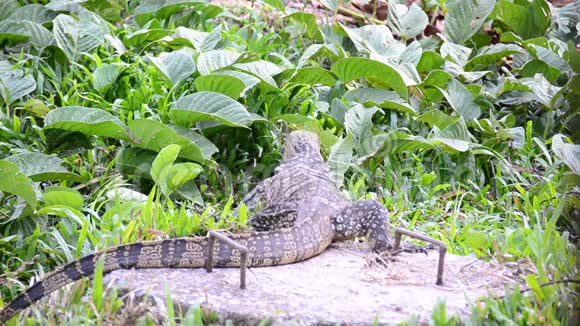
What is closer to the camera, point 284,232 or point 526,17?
point 284,232

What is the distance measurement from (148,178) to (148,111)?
62cm

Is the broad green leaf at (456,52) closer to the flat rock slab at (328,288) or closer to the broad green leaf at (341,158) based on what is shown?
the broad green leaf at (341,158)

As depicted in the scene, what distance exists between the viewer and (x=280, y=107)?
683cm

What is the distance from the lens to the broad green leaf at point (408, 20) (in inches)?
326

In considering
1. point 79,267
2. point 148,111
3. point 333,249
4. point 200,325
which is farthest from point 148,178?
point 200,325

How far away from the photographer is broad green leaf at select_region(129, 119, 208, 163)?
5621 millimetres

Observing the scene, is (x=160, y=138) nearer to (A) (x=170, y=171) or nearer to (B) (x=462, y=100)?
(A) (x=170, y=171)

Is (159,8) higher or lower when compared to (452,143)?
higher

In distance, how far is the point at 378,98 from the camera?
707 centimetres

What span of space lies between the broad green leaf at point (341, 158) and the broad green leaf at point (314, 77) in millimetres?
1110

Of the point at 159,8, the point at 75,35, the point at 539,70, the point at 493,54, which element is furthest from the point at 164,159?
the point at 539,70

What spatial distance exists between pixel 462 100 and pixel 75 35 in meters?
3.21

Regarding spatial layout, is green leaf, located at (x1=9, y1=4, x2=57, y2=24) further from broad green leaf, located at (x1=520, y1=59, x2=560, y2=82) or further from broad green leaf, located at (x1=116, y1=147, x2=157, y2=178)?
broad green leaf, located at (x1=520, y1=59, x2=560, y2=82)

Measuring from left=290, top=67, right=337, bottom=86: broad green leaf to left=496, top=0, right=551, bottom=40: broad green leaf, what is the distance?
7.36 ft
